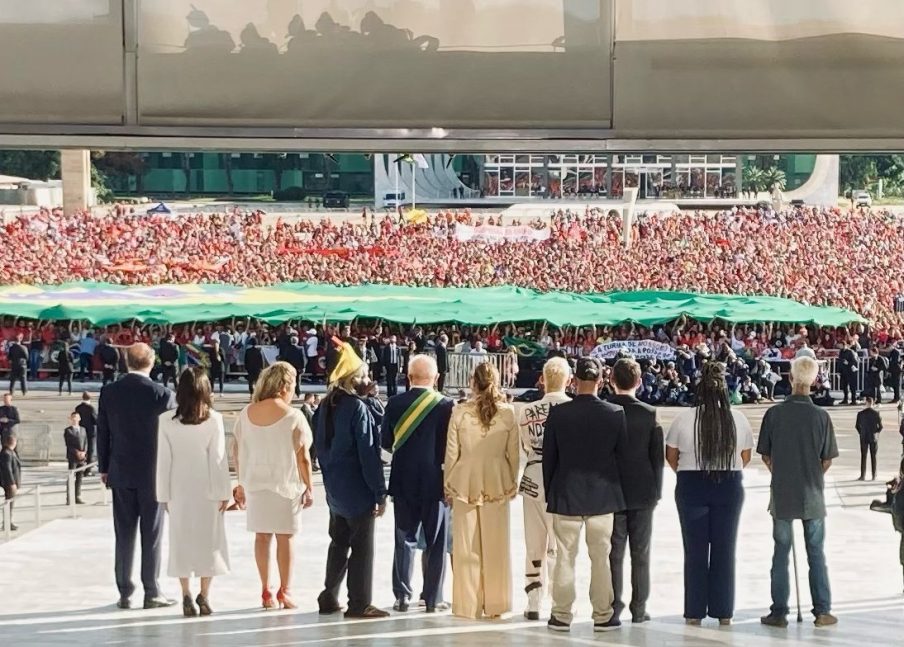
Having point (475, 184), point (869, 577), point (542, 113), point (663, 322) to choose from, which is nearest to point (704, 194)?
point (475, 184)

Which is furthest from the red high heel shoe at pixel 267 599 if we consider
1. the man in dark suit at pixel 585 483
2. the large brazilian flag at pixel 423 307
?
the large brazilian flag at pixel 423 307

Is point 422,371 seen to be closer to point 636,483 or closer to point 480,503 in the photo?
point 480,503

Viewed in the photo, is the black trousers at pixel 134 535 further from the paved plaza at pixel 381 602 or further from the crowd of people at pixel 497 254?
the crowd of people at pixel 497 254

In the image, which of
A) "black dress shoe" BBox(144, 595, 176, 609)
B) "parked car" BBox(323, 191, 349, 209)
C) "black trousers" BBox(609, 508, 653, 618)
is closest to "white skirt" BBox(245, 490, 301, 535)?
"black dress shoe" BBox(144, 595, 176, 609)

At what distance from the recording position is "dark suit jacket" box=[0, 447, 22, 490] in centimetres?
1611

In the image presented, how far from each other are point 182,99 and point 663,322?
89.7 ft

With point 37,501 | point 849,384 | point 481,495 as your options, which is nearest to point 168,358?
point 849,384

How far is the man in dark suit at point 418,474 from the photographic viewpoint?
7.39 metres

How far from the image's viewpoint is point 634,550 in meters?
7.36

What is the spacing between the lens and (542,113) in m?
3.28

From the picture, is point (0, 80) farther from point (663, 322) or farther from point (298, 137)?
point (663, 322)

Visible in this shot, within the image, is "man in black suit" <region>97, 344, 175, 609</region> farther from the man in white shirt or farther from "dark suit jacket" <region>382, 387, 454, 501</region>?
the man in white shirt

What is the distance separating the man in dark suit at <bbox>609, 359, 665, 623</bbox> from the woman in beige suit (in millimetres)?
496

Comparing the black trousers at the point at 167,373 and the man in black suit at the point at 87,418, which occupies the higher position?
the black trousers at the point at 167,373
